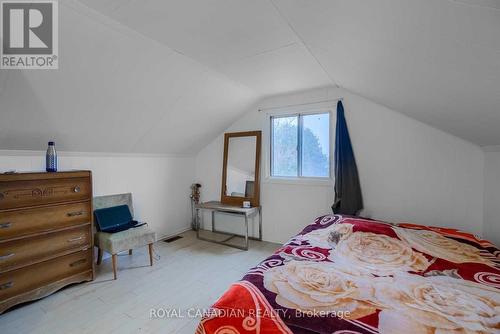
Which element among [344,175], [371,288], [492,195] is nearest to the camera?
[371,288]

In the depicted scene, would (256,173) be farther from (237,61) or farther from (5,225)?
(5,225)

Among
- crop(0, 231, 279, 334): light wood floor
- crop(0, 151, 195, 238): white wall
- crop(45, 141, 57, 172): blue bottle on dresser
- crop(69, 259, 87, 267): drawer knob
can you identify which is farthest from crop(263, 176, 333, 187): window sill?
crop(45, 141, 57, 172): blue bottle on dresser

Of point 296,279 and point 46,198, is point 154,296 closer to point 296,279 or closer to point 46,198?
point 46,198

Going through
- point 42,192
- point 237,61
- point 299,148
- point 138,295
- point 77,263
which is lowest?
point 138,295

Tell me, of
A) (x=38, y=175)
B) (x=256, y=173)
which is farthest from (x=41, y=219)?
(x=256, y=173)

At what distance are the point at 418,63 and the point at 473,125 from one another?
3.40 ft

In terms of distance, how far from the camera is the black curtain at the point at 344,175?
2.67 m

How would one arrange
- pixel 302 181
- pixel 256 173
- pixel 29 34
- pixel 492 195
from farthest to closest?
pixel 256 173, pixel 302 181, pixel 492 195, pixel 29 34

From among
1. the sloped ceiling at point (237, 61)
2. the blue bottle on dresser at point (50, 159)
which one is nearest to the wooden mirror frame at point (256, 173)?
the sloped ceiling at point (237, 61)

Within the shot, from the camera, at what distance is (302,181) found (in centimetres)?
315

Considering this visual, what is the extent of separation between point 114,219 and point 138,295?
108 centimetres

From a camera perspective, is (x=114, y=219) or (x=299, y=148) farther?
(x=299, y=148)

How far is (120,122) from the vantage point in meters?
2.46

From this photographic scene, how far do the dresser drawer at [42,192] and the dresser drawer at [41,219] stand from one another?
7 centimetres
